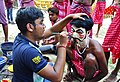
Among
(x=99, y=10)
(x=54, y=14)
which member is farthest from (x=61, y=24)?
(x=99, y=10)

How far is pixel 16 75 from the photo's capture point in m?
1.88

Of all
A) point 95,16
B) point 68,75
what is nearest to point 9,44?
point 68,75

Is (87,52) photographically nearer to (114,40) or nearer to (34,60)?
(114,40)

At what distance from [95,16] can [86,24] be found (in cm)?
303

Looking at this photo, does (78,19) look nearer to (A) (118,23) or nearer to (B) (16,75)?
(A) (118,23)

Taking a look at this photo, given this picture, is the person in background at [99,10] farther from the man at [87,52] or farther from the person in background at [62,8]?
the man at [87,52]

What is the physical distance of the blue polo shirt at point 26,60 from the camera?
1.72 m

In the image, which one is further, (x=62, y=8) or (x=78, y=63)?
(x=62, y=8)

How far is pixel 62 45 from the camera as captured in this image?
1871mm

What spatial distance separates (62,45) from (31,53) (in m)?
0.28

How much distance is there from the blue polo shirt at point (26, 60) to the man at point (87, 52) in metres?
0.89

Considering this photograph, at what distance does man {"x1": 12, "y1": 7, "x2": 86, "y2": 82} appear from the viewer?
1.73 m

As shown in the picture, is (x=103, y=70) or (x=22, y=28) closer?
(x=22, y=28)

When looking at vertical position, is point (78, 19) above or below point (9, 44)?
above
